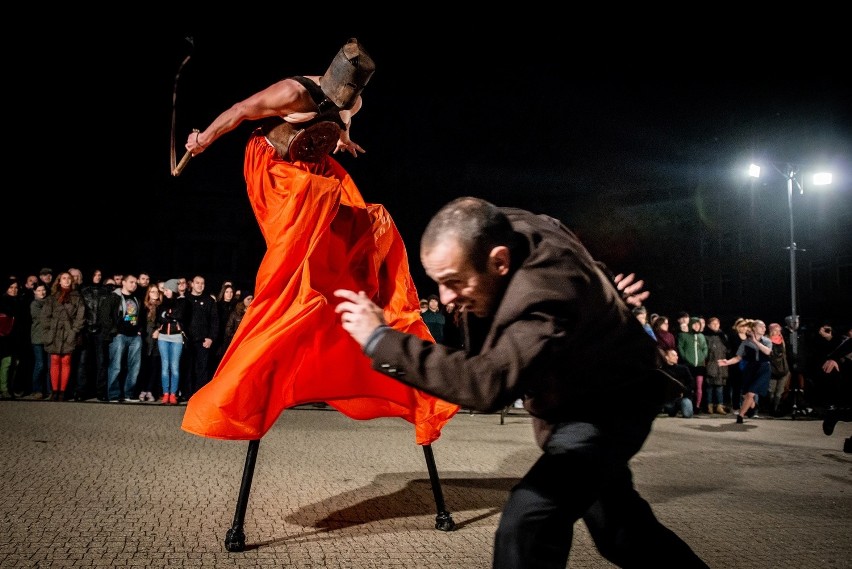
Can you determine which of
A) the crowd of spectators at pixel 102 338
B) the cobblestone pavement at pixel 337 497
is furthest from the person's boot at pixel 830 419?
the crowd of spectators at pixel 102 338

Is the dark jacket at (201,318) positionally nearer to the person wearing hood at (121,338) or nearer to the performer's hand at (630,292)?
the person wearing hood at (121,338)

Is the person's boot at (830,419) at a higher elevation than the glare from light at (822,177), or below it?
below

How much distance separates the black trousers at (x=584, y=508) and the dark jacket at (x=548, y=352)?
8 cm

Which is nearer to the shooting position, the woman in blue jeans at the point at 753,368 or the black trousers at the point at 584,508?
the black trousers at the point at 584,508

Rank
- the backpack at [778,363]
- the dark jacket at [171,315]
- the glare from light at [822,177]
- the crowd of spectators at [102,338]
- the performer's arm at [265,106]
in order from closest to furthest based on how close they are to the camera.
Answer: the performer's arm at [265,106] < the crowd of spectators at [102,338] < the dark jacket at [171,315] < the backpack at [778,363] < the glare from light at [822,177]

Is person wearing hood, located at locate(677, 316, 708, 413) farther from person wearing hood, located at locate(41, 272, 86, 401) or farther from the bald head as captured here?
the bald head

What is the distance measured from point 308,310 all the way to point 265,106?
1160 mm

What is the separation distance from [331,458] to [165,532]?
2364mm

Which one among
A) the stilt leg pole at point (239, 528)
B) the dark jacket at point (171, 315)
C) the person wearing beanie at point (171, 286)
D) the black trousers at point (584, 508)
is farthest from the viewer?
the person wearing beanie at point (171, 286)

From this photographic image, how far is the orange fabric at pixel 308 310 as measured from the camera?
3.18 meters

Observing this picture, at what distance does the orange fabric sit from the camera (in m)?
3.18

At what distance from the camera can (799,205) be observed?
30375 mm

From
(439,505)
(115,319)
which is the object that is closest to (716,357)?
(439,505)

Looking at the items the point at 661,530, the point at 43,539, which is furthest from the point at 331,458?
the point at 661,530
